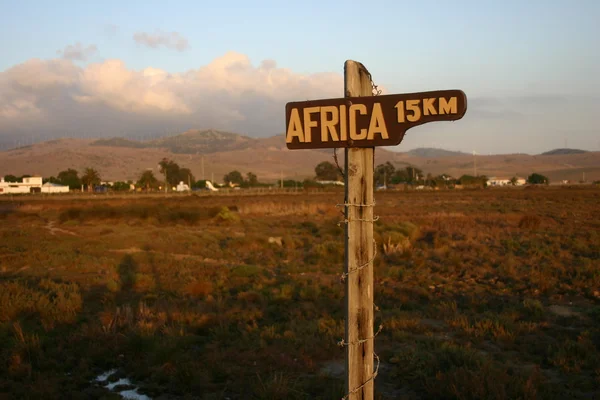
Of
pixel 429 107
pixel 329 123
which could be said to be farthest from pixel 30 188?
pixel 429 107

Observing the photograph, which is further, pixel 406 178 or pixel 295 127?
→ pixel 406 178

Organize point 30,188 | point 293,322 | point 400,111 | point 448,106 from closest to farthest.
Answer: point 448,106 → point 400,111 → point 293,322 → point 30,188

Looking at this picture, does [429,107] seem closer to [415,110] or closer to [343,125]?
[415,110]

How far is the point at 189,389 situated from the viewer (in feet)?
26.0

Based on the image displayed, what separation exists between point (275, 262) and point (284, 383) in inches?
540

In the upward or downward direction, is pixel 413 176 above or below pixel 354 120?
above

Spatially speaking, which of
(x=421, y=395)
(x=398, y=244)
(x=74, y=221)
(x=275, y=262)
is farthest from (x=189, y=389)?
(x=74, y=221)

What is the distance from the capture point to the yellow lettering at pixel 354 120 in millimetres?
4559

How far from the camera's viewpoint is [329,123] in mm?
4637

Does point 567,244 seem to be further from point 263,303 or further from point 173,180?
point 173,180

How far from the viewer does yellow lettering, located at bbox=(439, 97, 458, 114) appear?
14.2ft

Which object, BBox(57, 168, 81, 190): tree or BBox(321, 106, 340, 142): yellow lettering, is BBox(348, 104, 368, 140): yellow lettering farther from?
BBox(57, 168, 81, 190): tree

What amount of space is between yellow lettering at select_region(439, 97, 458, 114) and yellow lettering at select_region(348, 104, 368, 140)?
0.61 meters

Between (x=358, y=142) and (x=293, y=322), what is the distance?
697 centimetres
